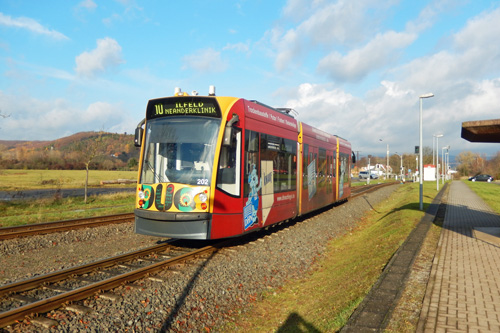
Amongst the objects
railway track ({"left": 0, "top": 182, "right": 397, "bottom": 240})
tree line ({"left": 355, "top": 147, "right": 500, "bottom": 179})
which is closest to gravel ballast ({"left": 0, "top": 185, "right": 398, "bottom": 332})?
railway track ({"left": 0, "top": 182, "right": 397, "bottom": 240})

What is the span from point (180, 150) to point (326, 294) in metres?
4.30

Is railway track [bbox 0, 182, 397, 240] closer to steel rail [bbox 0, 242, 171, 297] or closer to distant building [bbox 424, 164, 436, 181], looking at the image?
steel rail [bbox 0, 242, 171, 297]

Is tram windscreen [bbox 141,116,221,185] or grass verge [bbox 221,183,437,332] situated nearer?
grass verge [bbox 221,183,437,332]

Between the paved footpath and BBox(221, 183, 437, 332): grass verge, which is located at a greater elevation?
the paved footpath

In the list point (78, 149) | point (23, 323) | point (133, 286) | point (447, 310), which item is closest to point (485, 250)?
point (447, 310)

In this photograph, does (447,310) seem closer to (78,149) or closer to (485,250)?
(485,250)

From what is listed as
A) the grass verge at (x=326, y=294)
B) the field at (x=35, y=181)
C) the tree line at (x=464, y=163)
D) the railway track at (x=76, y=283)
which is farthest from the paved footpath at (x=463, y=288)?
the tree line at (x=464, y=163)

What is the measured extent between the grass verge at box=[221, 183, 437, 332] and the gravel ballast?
10.2 inches

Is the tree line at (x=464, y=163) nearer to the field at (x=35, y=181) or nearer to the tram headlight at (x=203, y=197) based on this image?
the field at (x=35, y=181)

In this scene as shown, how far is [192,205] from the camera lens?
8102 mm

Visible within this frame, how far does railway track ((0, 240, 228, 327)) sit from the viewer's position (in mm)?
5105

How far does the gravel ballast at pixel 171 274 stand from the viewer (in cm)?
509

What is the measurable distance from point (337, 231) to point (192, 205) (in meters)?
7.06

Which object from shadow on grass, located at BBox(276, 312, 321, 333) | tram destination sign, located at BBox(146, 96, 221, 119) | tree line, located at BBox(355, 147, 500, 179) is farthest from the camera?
Answer: tree line, located at BBox(355, 147, 500, 179)
